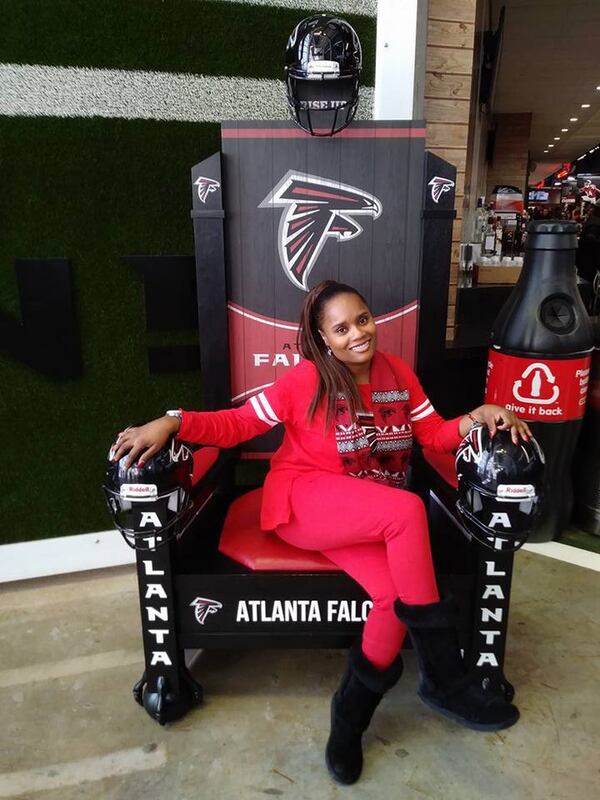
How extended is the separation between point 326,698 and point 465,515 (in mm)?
707

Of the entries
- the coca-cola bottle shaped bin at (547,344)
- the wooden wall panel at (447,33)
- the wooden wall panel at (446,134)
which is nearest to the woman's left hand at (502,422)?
the coca-cola bottle shaped bin at (547,344)

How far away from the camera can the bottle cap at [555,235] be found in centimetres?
241

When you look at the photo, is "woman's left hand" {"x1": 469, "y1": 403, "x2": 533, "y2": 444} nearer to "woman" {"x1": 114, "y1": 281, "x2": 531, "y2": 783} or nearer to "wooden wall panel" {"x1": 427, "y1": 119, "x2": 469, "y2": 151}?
"woman" {"x1": 114, "y1": 281, "x2": 531, "y2": 783}

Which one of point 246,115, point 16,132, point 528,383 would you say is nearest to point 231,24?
point 246,115

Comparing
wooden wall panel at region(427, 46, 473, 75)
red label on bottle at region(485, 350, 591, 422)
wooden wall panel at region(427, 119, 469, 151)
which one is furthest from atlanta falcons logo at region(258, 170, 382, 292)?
wooden wall panel at region(427, 46, 473, 75)

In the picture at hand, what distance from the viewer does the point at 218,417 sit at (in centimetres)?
167

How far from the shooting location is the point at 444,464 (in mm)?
1841

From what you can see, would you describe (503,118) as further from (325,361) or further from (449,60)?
(325,361)

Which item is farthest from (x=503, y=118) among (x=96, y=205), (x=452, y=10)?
(x=96, y=205)

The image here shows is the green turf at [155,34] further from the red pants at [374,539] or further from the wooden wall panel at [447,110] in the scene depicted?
the red pants at [374,539]

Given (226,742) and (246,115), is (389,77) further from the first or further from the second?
(226,742)

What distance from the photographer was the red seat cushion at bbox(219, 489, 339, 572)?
1622 mm

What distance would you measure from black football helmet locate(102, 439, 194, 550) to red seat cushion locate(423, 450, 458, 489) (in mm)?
719

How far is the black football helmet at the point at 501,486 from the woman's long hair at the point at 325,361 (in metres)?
0.35
